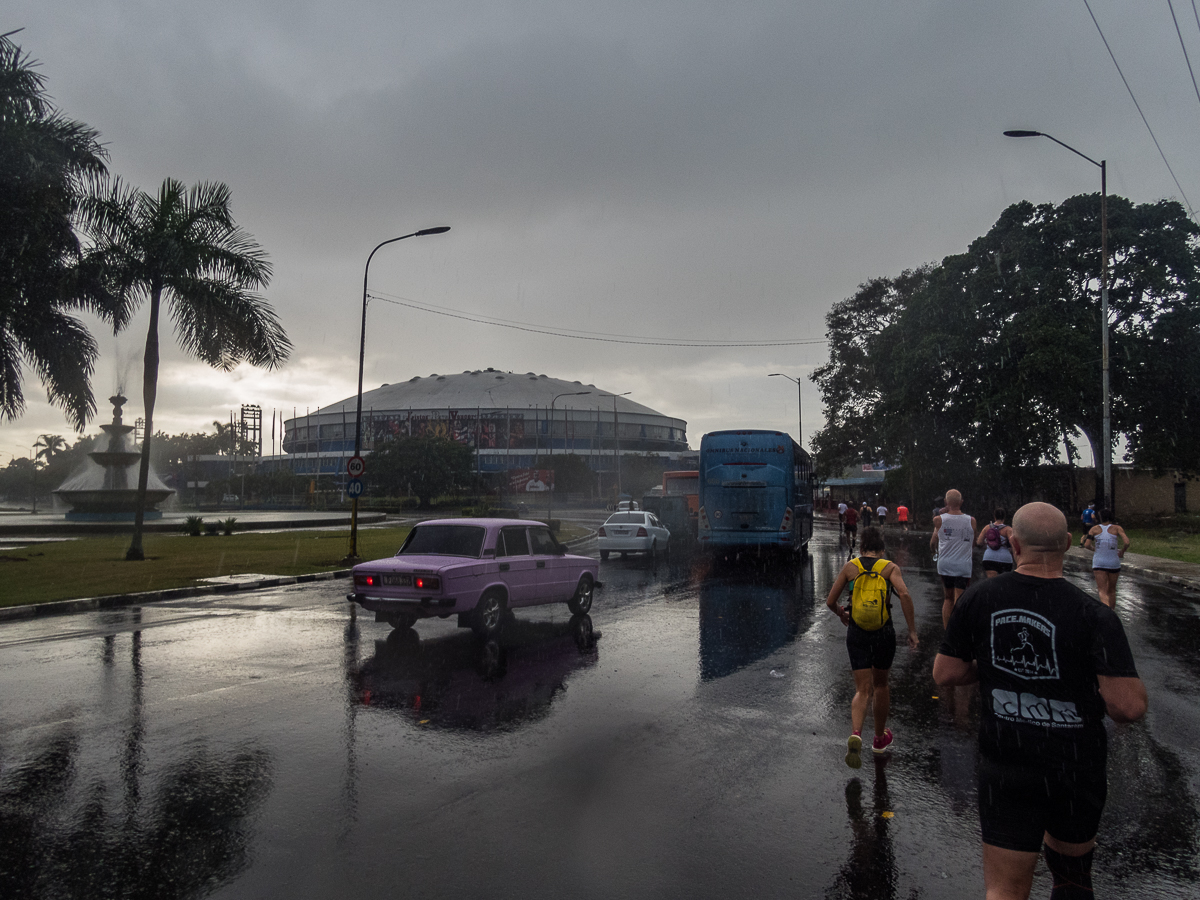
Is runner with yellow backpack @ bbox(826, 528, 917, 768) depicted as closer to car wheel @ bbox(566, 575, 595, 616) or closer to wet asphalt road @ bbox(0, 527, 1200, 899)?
wet asphalt road @ bbox(0, 527, 1200, 899)

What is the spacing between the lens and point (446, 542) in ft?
37.3

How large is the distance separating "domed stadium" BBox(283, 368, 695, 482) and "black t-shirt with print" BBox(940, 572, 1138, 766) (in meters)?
99.6

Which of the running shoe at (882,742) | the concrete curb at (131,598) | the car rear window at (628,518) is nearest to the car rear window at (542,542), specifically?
the running shoe at (882,742)

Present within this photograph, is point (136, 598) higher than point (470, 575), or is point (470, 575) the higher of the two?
point (470, 575)

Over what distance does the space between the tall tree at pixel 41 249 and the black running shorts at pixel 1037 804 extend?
71.9 ft

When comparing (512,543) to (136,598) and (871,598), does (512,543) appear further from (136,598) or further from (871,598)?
(136,598)

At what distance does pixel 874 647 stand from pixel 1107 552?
837 centimetres

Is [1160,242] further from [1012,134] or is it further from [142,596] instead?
[142,596]

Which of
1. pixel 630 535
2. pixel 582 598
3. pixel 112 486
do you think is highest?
pixel 112 486

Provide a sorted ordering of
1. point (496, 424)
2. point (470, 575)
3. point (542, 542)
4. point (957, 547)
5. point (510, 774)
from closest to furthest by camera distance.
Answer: point (510, 774) < point (470, 575) < point (957, 547) < point (542, 542) < point (496, 424)

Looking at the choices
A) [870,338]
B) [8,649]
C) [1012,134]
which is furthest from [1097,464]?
[8,649]

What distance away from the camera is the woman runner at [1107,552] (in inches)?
491

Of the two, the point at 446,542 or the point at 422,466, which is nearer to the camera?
the point at 446,542

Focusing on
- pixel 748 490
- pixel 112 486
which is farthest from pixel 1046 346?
pixel 112 486
